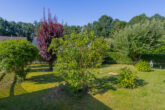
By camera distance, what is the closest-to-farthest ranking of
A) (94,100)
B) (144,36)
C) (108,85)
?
(94,100) → (108,85) → (144,36)

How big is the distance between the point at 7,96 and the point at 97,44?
13.7ft

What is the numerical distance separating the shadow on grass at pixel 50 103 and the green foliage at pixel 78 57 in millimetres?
481

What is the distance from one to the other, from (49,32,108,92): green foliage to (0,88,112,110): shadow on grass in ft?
1.58

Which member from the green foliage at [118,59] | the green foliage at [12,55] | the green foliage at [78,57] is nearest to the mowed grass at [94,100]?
the green foliage at [78,57]

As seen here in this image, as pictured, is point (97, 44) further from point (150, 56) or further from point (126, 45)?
point (150, 56)

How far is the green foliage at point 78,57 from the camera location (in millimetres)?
3570

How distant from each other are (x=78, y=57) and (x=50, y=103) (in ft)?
6.35

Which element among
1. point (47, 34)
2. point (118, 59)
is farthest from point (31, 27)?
point (118, 59)

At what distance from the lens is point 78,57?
3.78 m

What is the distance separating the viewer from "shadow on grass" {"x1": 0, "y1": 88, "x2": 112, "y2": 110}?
9.92 ft

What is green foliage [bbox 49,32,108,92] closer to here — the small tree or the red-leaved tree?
the small tree

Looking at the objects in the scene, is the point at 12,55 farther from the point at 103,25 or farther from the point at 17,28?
the point at 17,28

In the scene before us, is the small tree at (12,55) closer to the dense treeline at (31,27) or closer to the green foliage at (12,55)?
the green foliage at (12,55)

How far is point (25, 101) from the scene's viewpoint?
337cm
